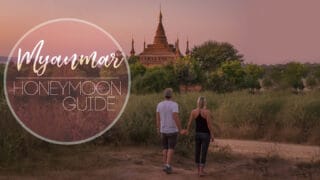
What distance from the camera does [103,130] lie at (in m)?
16.0

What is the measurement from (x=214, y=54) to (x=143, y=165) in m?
64.5

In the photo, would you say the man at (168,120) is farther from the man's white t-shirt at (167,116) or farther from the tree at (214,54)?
the tree at (214,54)

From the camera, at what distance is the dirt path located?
53.4ft

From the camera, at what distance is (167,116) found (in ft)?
38.3

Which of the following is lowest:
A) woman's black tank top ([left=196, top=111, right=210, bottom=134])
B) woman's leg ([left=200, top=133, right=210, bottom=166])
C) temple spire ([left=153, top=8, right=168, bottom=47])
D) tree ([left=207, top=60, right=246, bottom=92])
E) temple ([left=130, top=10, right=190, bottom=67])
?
woman's leg ([left=200, top=133, right=210, bottom=166])

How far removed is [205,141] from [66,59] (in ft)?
21.8

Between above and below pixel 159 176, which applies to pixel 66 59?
above

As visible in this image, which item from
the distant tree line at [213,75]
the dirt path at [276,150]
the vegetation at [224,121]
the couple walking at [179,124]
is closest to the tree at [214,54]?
the distant tree line at [213,75]

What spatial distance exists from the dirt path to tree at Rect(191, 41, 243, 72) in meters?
54.9

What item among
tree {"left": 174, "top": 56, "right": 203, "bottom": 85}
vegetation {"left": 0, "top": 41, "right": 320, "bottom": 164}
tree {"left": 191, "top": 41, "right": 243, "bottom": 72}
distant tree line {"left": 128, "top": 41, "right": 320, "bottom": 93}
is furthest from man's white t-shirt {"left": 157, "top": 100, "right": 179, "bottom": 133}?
tree {"left": 191, "top": 41, "right": 243, "bottom": 72}

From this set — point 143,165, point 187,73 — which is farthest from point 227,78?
point 143,165

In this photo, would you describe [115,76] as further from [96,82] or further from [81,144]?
[81,144]

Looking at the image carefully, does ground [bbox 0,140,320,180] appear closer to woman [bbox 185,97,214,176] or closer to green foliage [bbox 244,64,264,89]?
woman [bbox 185,97,214,176]

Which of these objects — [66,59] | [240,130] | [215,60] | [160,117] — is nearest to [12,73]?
[66,59]
